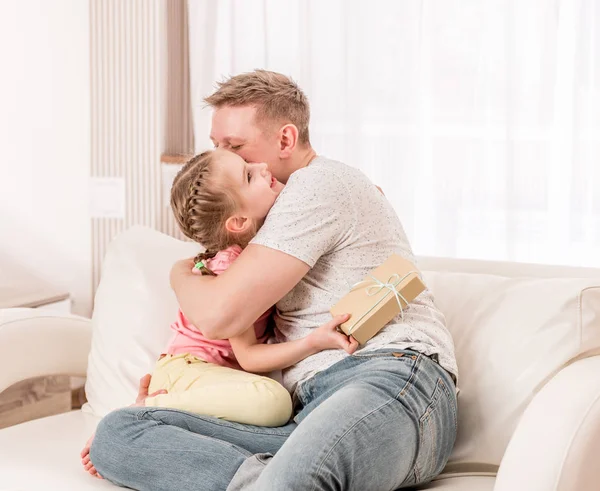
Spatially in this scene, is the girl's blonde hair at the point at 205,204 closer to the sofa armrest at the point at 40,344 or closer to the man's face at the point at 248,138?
the man's face at the point at 248,138

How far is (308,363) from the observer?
63.5 inches

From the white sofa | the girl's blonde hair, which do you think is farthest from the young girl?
the white sofa

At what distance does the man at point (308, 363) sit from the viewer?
133 cm

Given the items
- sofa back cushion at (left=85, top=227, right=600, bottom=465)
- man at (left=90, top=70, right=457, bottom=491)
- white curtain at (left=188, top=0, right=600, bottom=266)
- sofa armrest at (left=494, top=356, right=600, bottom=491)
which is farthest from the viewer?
white curtain at (left=188, top=0, right=600, bottom=266)

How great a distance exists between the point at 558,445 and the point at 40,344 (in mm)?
1214

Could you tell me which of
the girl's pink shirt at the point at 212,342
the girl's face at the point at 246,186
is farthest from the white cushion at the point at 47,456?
the girl's face at the point at 246,186

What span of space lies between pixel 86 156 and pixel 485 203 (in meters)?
1.33

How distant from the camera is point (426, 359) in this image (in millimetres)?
1493

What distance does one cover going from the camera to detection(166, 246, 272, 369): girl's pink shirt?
173cm

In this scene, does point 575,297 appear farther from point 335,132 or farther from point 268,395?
point 335,132

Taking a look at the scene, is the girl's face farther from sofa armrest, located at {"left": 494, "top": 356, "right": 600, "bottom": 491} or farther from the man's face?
sofa armrest, located at {"left": 494, "top": 356, "right": 600, "bottom": 491}

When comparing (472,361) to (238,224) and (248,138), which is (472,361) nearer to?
(238,224)

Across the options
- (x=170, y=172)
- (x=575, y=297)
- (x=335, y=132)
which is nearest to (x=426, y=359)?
(x=575, y=297)

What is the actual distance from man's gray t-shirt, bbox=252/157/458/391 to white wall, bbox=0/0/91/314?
1.37 m
